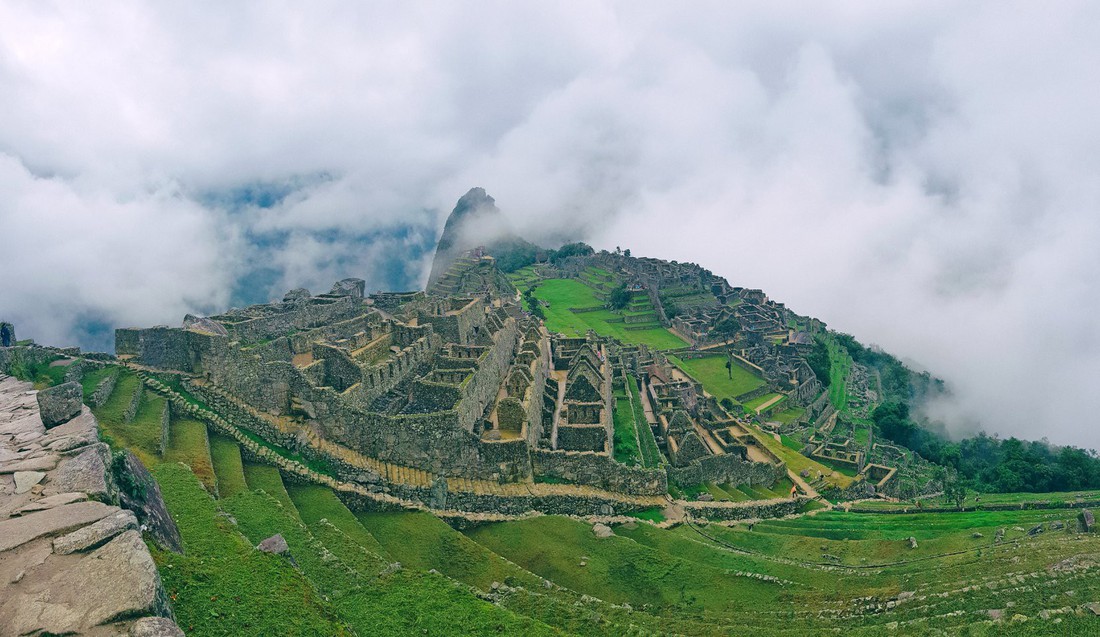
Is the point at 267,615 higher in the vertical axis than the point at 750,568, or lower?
higher

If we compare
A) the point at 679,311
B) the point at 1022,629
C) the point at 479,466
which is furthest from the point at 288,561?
the point at 679,311

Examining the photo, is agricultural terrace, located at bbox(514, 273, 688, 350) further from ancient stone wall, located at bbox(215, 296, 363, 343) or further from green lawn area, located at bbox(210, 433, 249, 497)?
green lawn area, located at bbox(210, 433, 249, 497)

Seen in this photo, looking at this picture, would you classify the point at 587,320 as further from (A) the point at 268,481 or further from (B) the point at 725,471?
(A) the point at 268,481

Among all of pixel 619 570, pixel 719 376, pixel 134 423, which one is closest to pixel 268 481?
pixel 134 423

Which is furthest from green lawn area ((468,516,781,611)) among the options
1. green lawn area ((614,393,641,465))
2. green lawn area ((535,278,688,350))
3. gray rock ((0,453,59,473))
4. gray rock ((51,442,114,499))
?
green lawn area ((535,278,688,350))

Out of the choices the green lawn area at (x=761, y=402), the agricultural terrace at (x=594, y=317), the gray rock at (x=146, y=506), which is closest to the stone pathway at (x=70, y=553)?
the gray rock at (x=146, y=506)

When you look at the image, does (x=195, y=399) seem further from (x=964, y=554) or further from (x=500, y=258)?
(x=500, y=258)
